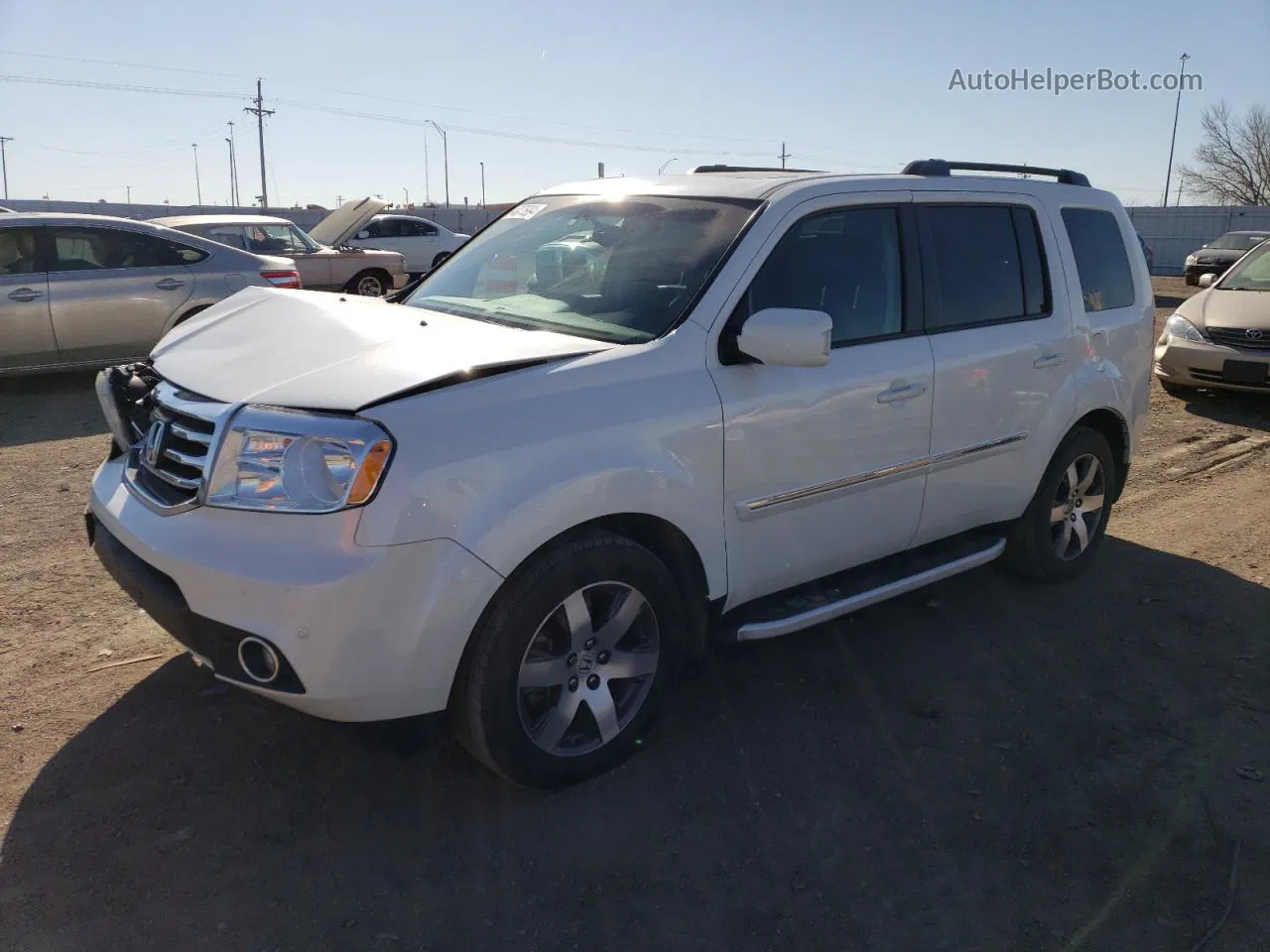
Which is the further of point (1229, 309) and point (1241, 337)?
point (1229, 309)

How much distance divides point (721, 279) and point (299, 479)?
157 centimetres

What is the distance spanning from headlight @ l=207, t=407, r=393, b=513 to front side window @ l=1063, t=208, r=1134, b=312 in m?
3.70

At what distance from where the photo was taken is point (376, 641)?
105 inches

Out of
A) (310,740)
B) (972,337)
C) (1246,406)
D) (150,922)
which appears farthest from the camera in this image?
(1246,406)

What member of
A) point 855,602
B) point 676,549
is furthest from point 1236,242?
point 676,549

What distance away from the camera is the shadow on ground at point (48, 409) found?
299 inches

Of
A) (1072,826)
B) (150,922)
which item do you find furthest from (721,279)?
(150,922)

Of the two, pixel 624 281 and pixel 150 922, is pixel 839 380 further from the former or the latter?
pixel 150 922

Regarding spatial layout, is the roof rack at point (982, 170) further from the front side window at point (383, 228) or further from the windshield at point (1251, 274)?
the front side window at point (383, 228)

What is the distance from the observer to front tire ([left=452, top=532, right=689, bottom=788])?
2904 mm

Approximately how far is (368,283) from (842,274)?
15.1 meters

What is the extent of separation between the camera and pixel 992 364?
4309 mm

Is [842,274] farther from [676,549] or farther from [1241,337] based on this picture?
[1241,337]

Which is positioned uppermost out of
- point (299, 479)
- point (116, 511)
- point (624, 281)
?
point (624, 281)
